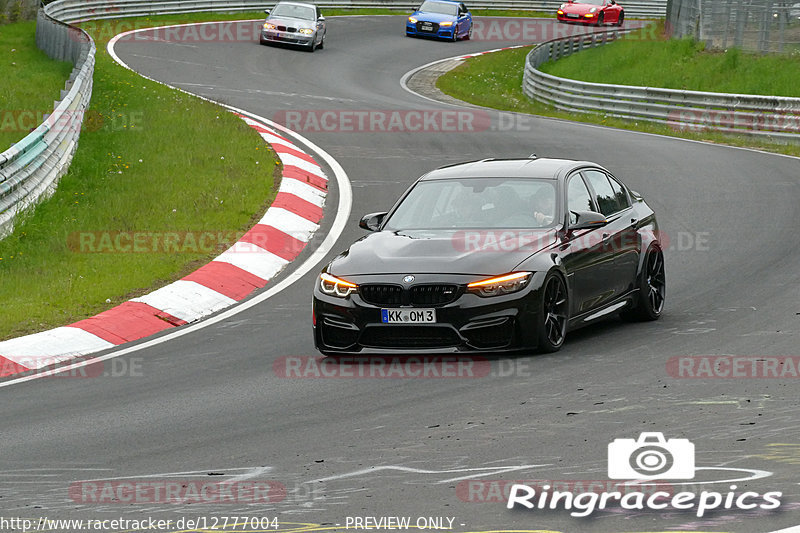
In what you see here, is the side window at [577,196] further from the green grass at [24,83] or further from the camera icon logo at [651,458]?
the green grass at [24,83]

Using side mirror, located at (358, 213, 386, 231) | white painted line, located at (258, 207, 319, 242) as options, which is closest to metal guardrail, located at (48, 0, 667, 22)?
white painted line, located at (258, 207, 319, 242)

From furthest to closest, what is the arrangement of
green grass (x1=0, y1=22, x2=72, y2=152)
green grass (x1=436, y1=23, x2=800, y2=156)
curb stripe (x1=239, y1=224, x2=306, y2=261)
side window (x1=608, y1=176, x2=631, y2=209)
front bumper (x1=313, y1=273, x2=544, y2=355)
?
green grass (x1=436, y1=23, x2=800, y2=156), green grass (x1=0, y1=22, x2=72, y2=152), curb stripe (x1=239, y1=224, x2=306, y2=261), side window (x1=608, y1=176, x2=631, y2=209), front bumper (x1=313, y1=273, x2=544, y2=355)

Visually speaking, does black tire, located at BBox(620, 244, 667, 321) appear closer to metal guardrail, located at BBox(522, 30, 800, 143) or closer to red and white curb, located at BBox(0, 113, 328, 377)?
red and white curb, located at BBox(0, 113, 328, 377)

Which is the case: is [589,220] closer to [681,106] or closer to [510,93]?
[681,106]

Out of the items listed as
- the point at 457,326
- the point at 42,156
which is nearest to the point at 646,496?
the point at 457,326

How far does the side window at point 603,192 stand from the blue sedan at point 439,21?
3548 cm

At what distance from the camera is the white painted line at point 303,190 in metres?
17.5

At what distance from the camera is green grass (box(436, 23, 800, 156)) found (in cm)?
2608

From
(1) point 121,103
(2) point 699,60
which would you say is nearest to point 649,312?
(1) point 121,103

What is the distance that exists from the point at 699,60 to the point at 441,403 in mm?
28870

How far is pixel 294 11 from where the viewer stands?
1575 inches

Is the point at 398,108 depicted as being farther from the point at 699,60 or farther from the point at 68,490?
the point at 68,490

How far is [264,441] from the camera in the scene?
7609 millimetres

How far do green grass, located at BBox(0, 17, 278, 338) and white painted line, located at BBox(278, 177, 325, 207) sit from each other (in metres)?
0.25
